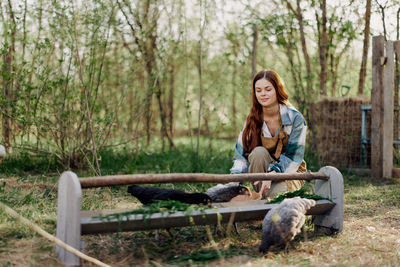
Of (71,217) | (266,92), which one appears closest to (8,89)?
(266,92)

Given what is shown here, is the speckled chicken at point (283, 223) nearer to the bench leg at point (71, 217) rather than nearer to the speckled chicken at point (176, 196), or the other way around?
the speckled chicken at point (176, 196)

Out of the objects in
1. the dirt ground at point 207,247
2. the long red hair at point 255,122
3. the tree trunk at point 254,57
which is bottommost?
the dirt ground at point 207,247

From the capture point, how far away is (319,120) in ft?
22.7

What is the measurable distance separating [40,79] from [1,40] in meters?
0.90

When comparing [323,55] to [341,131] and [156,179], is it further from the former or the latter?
[156,179]

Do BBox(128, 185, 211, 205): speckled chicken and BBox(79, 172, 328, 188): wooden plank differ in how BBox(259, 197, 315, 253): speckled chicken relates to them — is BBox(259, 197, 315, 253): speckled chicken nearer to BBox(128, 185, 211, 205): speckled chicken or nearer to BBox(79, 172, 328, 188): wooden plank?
BBox(79, 172, 328, 188): wooden plank

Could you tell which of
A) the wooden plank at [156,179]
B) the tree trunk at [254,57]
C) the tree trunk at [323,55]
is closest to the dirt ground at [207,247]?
the wooden plank at [156,179]

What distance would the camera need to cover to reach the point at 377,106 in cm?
599

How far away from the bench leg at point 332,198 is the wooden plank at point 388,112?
10.5 ft

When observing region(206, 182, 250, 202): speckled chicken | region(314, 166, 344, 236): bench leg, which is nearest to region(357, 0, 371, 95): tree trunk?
region(314, 166, 344, 236): bench leg

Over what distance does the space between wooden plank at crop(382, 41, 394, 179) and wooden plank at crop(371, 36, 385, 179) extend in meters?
0.07

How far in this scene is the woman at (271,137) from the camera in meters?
3.41

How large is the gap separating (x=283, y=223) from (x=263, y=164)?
38.3 inches

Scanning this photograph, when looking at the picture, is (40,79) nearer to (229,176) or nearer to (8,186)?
(8,186)
